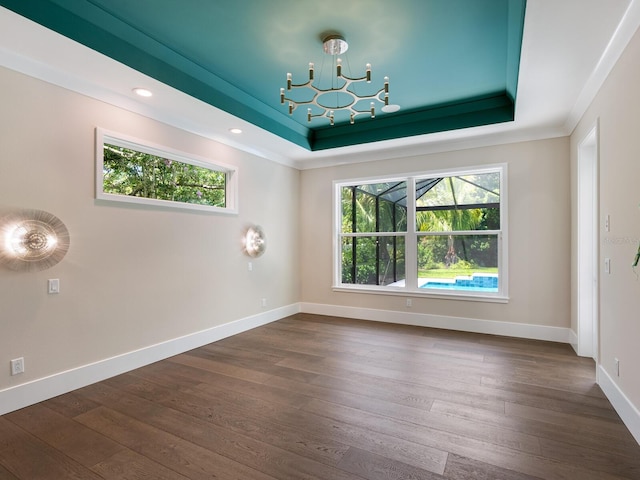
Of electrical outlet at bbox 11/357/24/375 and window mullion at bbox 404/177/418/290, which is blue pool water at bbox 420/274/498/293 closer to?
window mullion at bbox 404/177/418/290

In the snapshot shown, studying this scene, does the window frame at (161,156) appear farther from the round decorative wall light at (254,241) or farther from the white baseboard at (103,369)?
the white baseboard at (103,369)

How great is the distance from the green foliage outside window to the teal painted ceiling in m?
0.92

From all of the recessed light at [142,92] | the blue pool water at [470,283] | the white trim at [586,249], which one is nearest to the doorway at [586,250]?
the white trim at [586,249]

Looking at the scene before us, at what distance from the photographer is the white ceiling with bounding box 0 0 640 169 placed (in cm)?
219

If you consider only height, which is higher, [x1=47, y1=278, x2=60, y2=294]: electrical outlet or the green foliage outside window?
the green foliage outside window

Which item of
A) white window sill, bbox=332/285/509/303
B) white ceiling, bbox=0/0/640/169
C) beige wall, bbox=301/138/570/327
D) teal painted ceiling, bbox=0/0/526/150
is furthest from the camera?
white window sill, bbox=332/285/509/303

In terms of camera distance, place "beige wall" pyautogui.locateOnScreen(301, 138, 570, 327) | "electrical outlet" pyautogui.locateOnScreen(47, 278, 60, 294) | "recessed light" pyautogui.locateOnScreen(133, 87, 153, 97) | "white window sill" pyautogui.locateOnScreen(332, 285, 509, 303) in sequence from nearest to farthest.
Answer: "electrical outlet" pyautogui.locateOnScreen(47, 278, 60, 294)
"recessed light" pyautogui.locateOnScreen(133, 87, 153, 97)
"beige wall" pyautogui.locateOnScreen(301, 138, 570, 327)
"white window sill" pyautogui.locateOnScreen(332, 285, 509, 303)

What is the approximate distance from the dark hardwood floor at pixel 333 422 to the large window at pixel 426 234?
1411mm

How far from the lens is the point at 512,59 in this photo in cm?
301

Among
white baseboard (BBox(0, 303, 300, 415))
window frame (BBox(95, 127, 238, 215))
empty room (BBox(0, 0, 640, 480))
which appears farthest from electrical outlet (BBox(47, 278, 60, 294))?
window frame (BBox(95, 127, 238, 215))

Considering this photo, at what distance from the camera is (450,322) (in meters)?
4.93

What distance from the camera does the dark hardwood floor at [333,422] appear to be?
1.95m

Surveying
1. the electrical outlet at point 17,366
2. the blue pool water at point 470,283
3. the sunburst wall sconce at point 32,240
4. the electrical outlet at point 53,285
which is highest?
the sunburst wall sconce at point 32,240

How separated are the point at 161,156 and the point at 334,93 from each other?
2044mm
